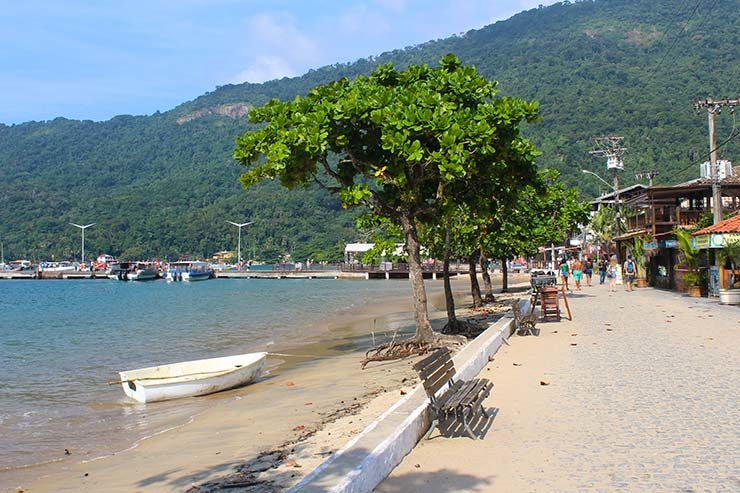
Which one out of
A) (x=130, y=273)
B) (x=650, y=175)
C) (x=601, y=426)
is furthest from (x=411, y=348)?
(x=130, y=273)

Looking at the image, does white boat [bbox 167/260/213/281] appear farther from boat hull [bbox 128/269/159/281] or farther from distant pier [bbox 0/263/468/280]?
distant pier [bbox 0/263/468/280]

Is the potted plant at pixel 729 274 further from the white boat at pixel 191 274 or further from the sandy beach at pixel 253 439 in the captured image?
the white boat at pixel 191 274

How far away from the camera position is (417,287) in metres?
15.7

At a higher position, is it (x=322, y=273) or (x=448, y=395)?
(x=322, y=273)

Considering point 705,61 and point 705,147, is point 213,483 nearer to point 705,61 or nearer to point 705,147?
point 705,147

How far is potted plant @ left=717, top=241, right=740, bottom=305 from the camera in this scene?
78.8 feet

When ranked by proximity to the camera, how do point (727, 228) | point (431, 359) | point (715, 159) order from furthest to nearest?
point (715, 159)
point (727, 228)
point (431, 359)

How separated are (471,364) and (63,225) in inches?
6973

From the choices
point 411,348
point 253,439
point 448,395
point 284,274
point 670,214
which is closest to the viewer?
point 448,395

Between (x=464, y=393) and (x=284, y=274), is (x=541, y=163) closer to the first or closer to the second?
(x=284, y=274)

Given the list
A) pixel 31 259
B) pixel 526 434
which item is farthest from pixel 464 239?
pixel 31 259

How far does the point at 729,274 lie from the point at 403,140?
17.6m

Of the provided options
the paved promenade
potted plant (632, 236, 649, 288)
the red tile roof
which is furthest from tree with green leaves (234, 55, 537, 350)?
potted plant (632, 236, 649, 288)

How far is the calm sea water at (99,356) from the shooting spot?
1154 centimetres
